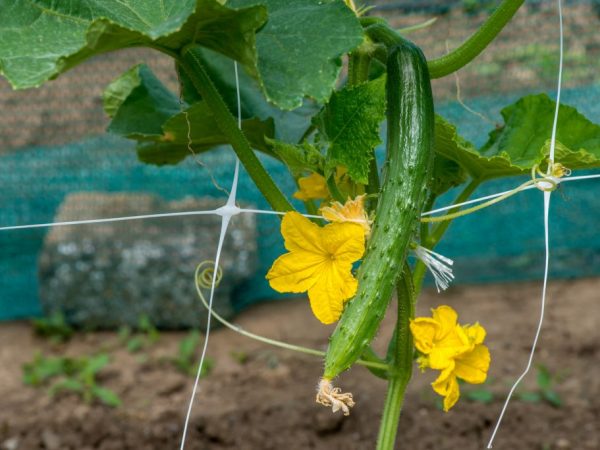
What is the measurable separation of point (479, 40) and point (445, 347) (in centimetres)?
33

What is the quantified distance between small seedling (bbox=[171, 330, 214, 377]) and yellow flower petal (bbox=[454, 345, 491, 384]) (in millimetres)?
1893

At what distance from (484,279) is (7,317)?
1698 mm

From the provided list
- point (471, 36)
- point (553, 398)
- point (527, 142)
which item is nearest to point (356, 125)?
point (471, 36)

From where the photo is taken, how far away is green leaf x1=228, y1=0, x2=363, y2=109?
83 centimetres

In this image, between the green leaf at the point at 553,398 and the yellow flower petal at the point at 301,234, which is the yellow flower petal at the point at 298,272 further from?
the green leaf at the point at 553,398

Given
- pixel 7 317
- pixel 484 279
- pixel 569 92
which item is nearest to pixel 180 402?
pixel 7 317

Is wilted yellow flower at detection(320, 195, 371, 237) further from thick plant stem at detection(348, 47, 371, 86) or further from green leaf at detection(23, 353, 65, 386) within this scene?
green leaf at detection(23, 353, 65, 386)

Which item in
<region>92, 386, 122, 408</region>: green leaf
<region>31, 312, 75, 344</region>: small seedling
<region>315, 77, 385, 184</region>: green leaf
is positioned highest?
<region>315, 77, 385, 184</region>: green leaf

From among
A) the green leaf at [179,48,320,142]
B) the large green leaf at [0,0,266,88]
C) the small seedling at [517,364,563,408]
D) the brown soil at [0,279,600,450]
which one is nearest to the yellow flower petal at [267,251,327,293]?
the large green leaf at [0,0,266,88]

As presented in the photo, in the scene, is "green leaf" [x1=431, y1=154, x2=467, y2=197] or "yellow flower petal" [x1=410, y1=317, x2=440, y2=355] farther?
"green leaf" [x1=431, y1=154, x2=467, y2=197]

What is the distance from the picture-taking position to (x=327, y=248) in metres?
0.92

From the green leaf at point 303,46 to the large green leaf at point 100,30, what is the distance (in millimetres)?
35

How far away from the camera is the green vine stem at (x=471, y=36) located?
992mm

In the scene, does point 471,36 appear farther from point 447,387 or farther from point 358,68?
point 447,387
